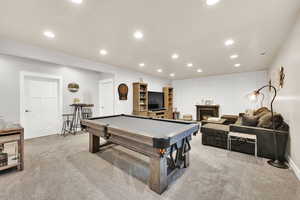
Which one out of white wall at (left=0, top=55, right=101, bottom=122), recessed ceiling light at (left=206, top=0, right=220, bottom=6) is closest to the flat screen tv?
white wall at (left=0, top=55, right=101, bottom=122)

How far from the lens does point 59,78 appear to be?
14.2ft

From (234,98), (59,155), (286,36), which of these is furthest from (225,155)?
(234,98)

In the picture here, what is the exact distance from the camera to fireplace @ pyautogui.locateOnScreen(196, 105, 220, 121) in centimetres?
644

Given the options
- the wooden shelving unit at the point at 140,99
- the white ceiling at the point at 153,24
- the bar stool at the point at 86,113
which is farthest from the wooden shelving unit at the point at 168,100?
the white ceiling at the point at 153,24

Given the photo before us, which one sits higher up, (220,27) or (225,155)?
(220,27)

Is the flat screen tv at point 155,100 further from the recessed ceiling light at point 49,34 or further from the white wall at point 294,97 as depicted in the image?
the white wall at point 294,97

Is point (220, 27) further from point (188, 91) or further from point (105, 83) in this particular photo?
point (188, 91)

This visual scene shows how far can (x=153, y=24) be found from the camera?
220 cm

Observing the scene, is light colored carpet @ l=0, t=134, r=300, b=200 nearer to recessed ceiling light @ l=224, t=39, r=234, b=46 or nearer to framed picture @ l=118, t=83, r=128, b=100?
recessed ceiling light @ l=224, t=39, r=234, b=46

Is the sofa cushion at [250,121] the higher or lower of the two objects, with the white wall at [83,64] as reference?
lower

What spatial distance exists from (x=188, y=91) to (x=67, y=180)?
6.99 meters

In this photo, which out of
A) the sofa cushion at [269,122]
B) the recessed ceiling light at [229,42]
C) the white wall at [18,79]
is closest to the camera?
the sofa cushion at [269,122]

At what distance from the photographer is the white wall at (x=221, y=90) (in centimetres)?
576

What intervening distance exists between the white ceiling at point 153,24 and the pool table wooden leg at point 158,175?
2150 mm
